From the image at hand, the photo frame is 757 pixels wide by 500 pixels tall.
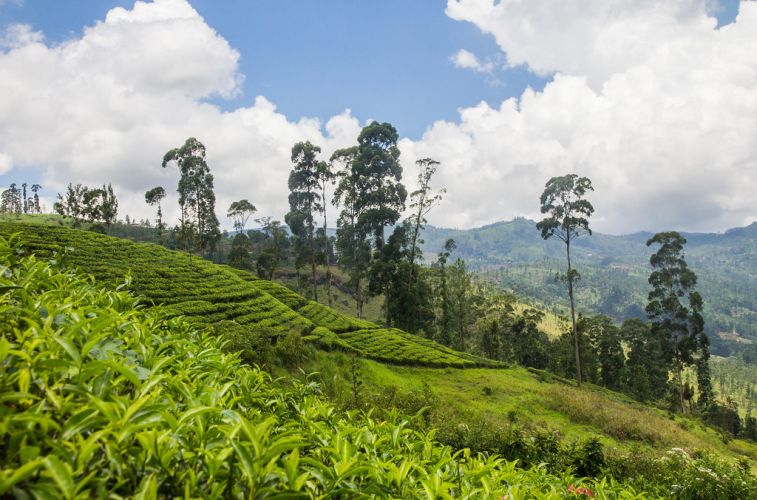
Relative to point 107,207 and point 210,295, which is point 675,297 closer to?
point 210,295

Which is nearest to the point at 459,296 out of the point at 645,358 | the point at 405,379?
the point at 405,379

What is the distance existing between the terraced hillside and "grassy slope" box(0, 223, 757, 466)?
5 centimetres

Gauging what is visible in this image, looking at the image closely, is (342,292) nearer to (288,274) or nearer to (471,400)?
(288,274)

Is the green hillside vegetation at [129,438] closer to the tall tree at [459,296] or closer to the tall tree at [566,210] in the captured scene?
the tall tree at [566,210]

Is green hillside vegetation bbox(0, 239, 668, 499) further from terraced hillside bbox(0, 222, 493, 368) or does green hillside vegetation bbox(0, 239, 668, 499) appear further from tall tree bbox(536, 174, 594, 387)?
tall tree bbox(536, 174, 594, 387)

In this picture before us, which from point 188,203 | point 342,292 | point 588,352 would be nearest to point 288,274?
point 342,292

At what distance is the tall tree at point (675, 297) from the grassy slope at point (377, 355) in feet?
47.7

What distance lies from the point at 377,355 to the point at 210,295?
356 inches

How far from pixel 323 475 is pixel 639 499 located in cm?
331

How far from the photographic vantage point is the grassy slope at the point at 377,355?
54.1 feet

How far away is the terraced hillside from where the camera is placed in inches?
647

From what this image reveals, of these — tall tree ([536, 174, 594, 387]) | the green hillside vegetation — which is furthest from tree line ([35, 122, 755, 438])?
the green hillside vegetation

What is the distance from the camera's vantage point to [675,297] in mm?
34750

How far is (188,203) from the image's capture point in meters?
42.4
